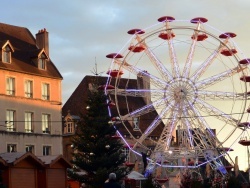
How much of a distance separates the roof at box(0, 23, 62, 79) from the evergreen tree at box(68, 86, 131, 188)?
12.6 metres

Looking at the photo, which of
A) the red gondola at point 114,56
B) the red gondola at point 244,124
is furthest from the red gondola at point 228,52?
the red gondola at point 114,56

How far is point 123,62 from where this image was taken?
5238 centimetres

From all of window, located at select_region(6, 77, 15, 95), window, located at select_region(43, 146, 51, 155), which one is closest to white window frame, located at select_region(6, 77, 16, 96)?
window, located at select_region(6, 77, 15, 95)

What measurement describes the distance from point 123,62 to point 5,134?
1518 cm

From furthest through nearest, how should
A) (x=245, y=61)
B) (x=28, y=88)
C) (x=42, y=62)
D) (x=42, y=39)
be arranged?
(x=42, y=39)
(x=42, y=62)
(x=28, y=88)
(x=245, y=61)

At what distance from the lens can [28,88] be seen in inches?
2601

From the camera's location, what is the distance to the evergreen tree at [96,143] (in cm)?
5294

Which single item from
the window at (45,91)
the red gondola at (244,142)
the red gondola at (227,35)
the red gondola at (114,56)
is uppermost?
the red gondola at (227,35)

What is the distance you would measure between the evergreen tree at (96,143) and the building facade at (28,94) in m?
11.0

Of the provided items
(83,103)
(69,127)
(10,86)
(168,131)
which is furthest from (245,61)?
(83,103)

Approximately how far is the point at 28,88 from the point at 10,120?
4028 millimetres

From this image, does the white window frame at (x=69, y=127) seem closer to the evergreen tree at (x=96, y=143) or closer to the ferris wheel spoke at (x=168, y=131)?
the evergreen tree at (x=96, y=143)

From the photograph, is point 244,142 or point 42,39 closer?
point 244,142

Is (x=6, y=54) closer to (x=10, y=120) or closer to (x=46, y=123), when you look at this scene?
(x=10, y=120)
